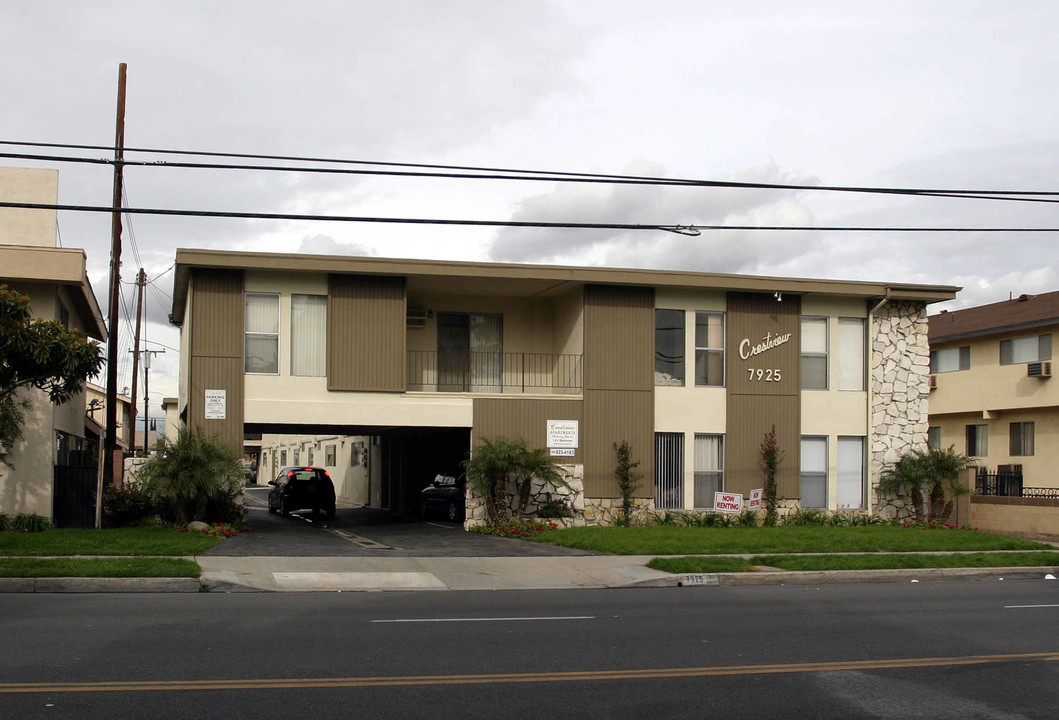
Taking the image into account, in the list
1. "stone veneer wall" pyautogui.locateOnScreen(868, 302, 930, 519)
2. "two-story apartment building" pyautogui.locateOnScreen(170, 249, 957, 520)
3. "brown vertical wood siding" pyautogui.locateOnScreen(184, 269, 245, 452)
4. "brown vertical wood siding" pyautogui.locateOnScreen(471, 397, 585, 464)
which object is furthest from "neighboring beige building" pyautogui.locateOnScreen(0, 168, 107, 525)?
"stone veneer wall" pyautogui.locateOnScreen(868, 302, 930, 519)

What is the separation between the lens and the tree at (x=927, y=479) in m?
25.5

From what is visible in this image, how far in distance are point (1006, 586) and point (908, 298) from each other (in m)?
11.0

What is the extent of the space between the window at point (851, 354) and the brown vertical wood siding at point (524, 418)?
7079mm

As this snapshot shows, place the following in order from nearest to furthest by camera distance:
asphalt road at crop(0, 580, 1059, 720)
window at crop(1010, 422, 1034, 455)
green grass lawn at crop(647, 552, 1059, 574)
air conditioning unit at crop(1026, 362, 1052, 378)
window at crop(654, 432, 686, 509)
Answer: asphalt road at crop(0, 580, 1059, 720) → green grass lawn at crop(647, 552, 1059, 574) → window at crop(654, 432, 686, 509) → air conditioning unit at crop(1026, 362, 1052, 378) → window at crop(1010, 422, 1034, 455)

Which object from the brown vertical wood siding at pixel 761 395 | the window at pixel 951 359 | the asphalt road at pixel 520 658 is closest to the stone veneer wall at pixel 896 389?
the brown vertical wood siding at pixel 761 395

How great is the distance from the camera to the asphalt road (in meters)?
7.72

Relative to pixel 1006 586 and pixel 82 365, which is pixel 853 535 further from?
pixel 82 365

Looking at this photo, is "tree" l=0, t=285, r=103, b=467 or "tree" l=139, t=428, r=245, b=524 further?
"tree" l=139, t=428, r=245, b=524

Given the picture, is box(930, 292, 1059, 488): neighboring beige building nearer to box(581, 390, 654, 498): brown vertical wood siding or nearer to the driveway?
box(581, 390, 654, 498): brown vertical wood siding

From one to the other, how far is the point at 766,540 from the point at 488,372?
8666mm

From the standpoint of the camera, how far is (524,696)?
315 inches

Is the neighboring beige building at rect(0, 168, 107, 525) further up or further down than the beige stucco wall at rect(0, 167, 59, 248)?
further down

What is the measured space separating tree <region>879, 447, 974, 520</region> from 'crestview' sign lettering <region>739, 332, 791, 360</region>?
14.0ft

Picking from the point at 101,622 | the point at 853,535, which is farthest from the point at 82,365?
the point at 853,535
